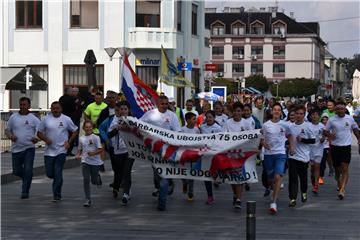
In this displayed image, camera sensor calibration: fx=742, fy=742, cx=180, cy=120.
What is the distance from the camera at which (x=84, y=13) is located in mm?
38688

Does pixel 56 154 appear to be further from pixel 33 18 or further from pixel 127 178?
pixel 33 18

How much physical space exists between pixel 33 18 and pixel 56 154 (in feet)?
89.8

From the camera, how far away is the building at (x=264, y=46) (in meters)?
119

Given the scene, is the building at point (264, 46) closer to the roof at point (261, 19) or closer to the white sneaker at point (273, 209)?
the roof at point (261, 19)

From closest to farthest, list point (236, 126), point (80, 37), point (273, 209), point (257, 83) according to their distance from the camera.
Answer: point (273, 209) → point (236, 126) → point (80, 37) → point (257, 83)

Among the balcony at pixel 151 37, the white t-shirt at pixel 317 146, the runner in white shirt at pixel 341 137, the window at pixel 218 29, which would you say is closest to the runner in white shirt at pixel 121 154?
the white t-shirt at pixel 317 146

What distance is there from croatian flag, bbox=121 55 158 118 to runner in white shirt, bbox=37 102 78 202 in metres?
2.53

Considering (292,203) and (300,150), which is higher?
(300,150)

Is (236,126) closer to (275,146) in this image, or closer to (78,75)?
(275,146)

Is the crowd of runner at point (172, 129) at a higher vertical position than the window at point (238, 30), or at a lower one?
lower

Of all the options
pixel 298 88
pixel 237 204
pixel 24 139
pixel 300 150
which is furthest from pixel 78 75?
pixel 298 88

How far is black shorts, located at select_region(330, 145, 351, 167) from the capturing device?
1398 centimetres

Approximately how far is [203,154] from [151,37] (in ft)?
88.0

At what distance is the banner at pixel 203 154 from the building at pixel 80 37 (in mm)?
26056
